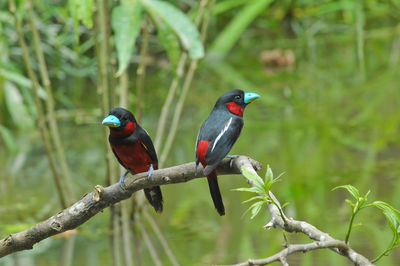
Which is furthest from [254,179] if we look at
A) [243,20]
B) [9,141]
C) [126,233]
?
[243,20]

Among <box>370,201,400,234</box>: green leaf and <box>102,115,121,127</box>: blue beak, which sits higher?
<box>102,115,121,127</box>: blue beak

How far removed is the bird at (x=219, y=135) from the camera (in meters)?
0.84

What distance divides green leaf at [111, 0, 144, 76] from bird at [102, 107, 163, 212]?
430mm

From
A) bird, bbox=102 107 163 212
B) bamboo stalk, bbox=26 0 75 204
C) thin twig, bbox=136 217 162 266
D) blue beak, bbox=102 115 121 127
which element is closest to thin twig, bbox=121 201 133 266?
thin twig, bbox=136 217 162 266

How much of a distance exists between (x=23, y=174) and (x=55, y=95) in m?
1.01

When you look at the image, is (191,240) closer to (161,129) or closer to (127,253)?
(127,253)

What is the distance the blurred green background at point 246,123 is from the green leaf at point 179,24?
0.14 meters

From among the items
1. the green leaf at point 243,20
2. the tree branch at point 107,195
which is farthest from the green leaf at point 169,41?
the green leaf at point 243,20

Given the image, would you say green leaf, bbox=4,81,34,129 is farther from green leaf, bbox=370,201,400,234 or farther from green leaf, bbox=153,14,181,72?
green leaf, bbox=370,201,400,234

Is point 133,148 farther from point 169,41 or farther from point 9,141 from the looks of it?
point 9,141

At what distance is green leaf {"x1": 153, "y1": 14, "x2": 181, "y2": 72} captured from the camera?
1.51 meters

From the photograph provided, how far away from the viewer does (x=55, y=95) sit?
3582mm

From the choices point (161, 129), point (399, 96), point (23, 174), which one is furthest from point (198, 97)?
point (161, 129)

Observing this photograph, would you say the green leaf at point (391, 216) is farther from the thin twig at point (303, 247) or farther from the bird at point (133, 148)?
the bird at point (133, 148)
